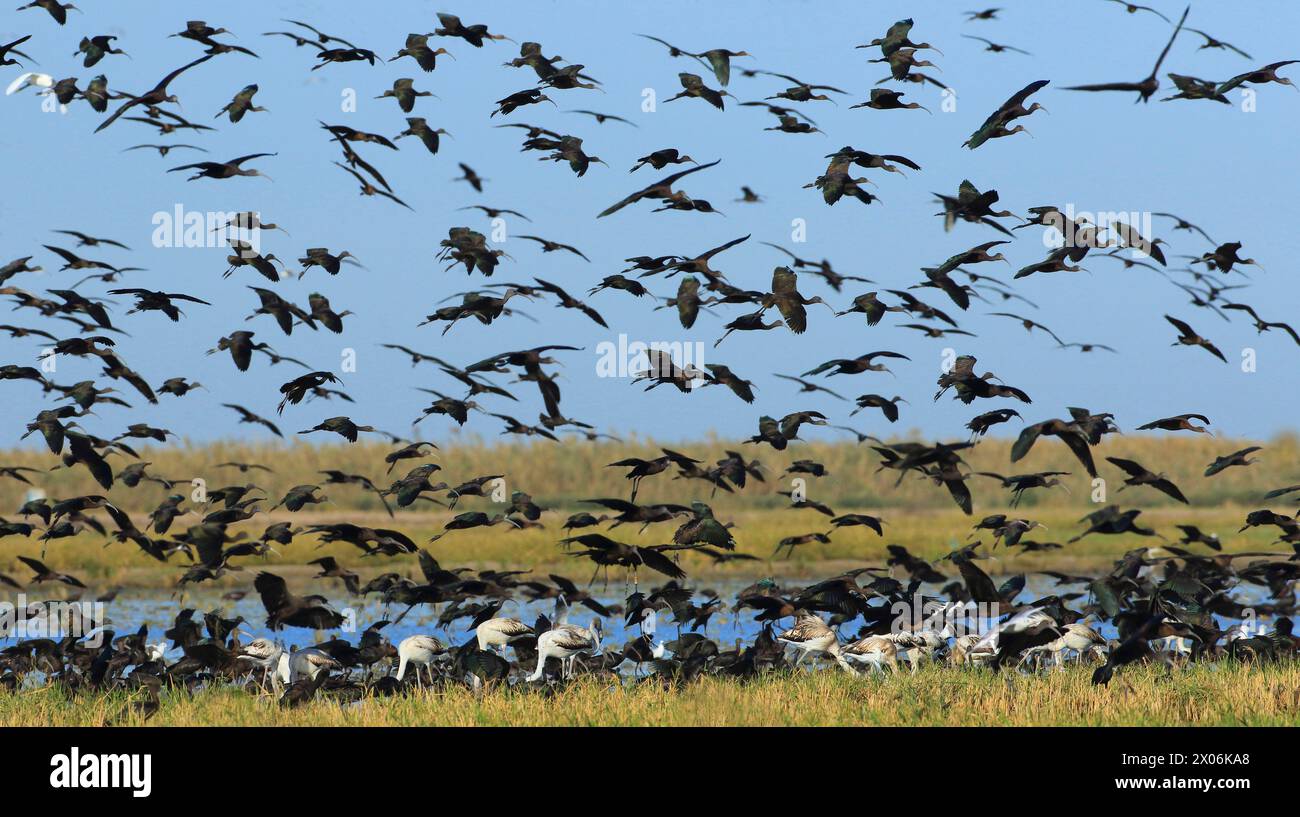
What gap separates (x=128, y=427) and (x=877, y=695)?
9.69 m

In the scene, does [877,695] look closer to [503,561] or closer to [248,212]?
[248,212]

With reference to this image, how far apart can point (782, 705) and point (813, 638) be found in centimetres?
227

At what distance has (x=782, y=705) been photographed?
12094 millimetres

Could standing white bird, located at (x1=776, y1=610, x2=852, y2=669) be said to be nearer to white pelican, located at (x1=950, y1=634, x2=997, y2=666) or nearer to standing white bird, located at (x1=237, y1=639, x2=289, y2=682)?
white pelican, located at (x1=950, y1=634, x2=997, y2=666)

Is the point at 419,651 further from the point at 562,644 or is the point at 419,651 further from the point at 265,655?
the point at 265,655

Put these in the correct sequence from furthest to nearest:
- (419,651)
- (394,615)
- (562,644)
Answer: (394,615) < (419,651) < (562,644)

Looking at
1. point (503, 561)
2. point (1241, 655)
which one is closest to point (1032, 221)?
point (1241, 655)

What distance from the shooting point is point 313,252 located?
17.4 metres

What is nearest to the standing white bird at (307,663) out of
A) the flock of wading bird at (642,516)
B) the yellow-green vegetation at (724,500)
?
the flock of wading bird at (642,516)

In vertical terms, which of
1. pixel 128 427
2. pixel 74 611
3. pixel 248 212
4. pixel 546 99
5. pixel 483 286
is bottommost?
pixel 74 611

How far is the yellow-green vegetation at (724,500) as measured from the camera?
1225 inches

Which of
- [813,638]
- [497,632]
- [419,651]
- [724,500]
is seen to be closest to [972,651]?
[813,638]

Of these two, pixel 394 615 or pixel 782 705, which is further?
pixel 394 615

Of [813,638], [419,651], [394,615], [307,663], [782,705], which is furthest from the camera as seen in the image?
[394,615]
